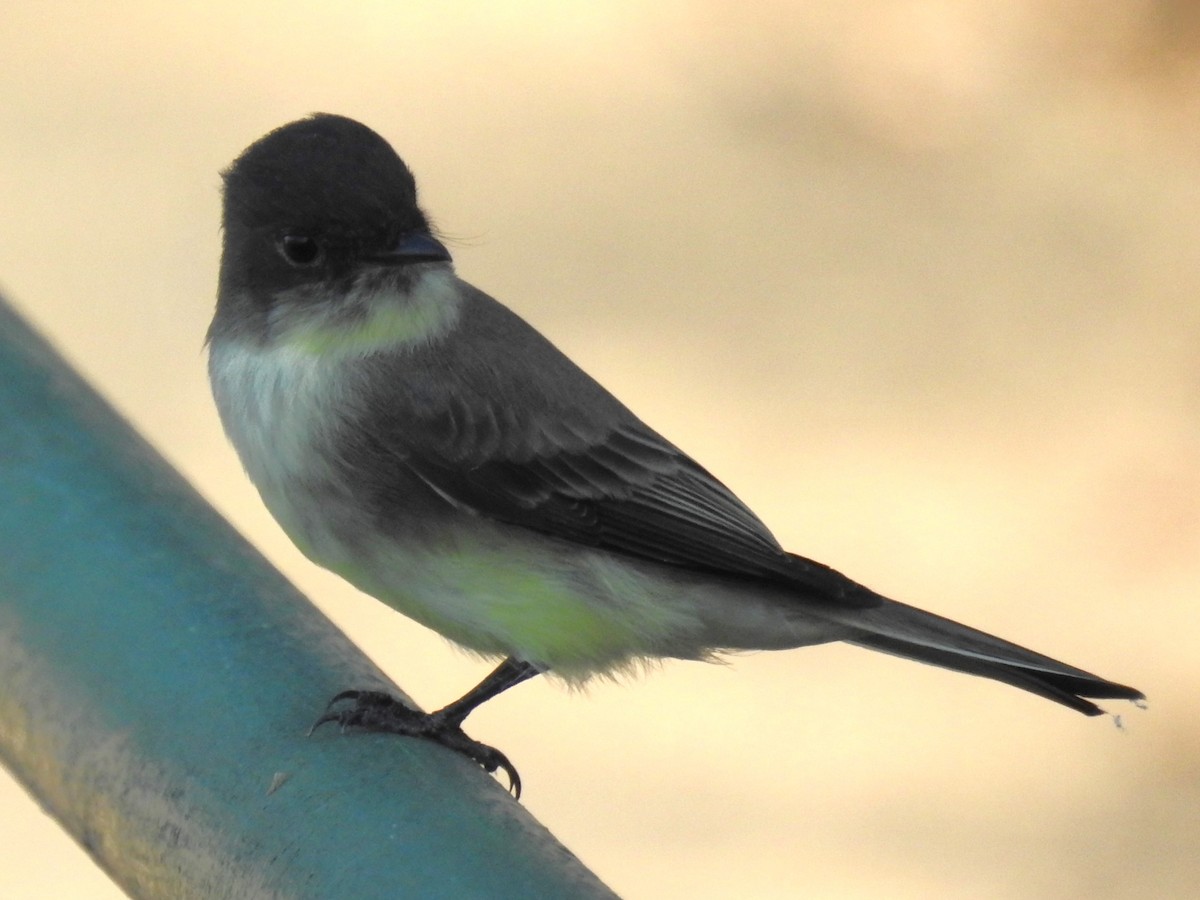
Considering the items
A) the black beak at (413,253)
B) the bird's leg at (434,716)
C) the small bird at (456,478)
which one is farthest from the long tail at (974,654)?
the black beak at (413,253)

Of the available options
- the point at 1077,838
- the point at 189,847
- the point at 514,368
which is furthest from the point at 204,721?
the point at 1077,838

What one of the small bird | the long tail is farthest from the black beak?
the long tail

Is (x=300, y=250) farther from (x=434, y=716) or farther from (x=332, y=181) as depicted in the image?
(x=434, y=716)

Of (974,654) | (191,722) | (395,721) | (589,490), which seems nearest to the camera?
(191,722)

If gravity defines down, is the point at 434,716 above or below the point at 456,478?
below

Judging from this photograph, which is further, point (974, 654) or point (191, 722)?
point (974, 654)

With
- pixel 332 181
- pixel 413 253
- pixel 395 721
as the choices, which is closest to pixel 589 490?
pixel 413 253

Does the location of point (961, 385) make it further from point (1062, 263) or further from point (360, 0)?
point (360, 0)

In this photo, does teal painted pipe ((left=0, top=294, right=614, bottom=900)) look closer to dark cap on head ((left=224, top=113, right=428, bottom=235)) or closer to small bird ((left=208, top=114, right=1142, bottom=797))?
small bird ((left=208, top=114, right=1142, bottom=797))
